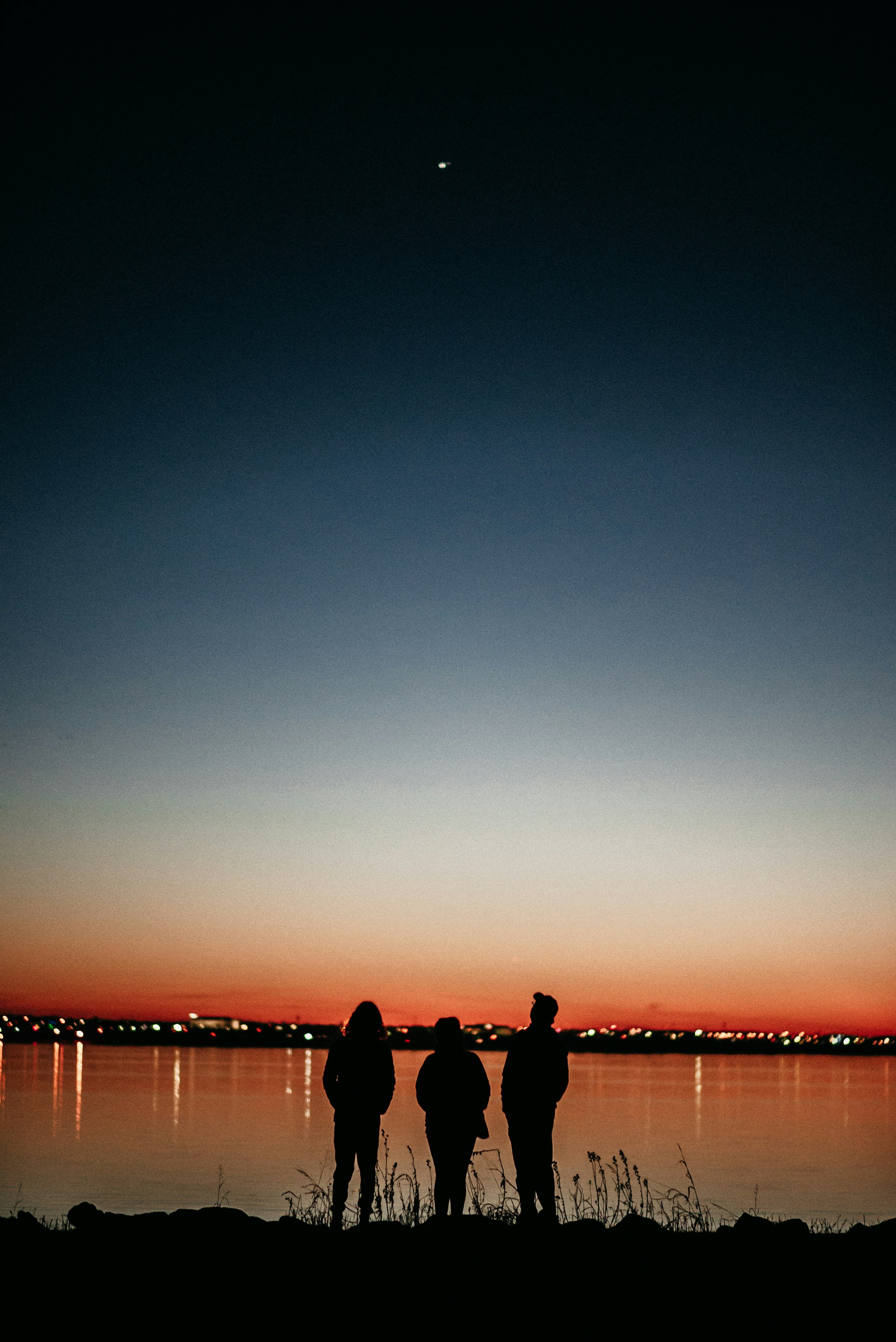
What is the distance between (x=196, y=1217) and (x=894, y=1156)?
2874cm

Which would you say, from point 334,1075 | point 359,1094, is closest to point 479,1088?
point 359,1094

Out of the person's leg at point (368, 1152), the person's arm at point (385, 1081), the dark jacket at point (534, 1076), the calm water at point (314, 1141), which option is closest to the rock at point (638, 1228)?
the dark jacket at point (534, 1076)

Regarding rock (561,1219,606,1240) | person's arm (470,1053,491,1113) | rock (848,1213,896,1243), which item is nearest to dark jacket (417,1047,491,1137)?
person's arm (470,1053,491,1113)

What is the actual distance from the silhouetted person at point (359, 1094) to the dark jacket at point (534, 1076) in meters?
1.03

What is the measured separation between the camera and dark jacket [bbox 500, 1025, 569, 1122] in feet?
33.9

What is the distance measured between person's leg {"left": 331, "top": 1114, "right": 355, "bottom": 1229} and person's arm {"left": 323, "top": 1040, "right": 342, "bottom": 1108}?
18 cm

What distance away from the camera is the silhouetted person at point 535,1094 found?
407 inches

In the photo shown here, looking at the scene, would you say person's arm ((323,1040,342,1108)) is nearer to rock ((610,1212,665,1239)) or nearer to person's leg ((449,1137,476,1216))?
person's leg ((449,1137,476,1216))

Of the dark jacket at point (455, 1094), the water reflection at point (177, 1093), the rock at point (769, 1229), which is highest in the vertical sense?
the dark jacket at point (455, 1094)

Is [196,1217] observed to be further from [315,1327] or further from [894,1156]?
[894,1156]

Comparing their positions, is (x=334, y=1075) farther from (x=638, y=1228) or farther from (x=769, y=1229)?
(x=769, y=1229)

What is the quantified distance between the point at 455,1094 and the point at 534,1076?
67 centimetres

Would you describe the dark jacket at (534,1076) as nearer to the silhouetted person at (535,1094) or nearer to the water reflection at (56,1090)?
the silhouetted person at (535,1094)

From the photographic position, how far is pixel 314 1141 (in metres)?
33.4
